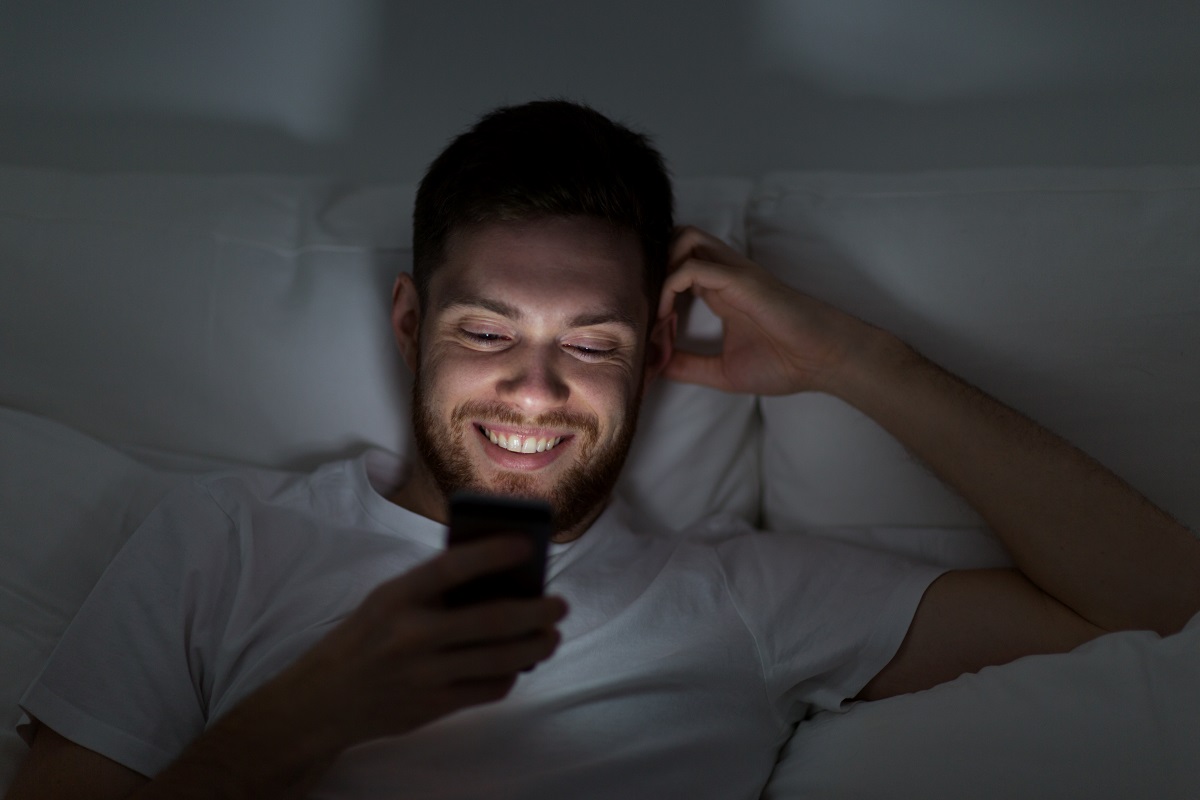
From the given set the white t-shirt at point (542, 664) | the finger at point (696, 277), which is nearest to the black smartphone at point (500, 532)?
the white t-shirt at point (542, 664)

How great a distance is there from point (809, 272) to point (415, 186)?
75 centimetres

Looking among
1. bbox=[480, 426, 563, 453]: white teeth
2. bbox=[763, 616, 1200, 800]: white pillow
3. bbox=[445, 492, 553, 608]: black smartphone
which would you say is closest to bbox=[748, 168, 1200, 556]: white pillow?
bbox=[763, 616, 1200, 800]: white pillow

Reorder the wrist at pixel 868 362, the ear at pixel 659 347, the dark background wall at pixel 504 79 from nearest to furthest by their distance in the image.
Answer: the wrist at pixel 868 362
the ear at pixel 659 347
the dark background wall at pixel 504 79

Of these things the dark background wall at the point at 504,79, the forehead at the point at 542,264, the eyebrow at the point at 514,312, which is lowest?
the eyebrow at the point at 514,312

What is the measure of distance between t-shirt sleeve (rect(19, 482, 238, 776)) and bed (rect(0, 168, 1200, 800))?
0.62 feet

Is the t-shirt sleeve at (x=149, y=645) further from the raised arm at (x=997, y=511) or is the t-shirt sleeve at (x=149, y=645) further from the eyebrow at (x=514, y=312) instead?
the raised arm at (x=997, y=511)

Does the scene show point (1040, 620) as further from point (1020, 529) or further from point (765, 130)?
point (765, 130)

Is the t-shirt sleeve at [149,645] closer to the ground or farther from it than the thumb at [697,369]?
closer to the ground

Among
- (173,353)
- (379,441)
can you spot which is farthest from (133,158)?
(379,441)

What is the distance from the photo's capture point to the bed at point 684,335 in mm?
1422

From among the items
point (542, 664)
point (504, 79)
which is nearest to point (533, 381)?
point (542, 664)

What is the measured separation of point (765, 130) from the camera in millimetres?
1889

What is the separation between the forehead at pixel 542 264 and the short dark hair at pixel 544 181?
0.02 meters

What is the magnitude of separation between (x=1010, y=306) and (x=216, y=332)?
1.31 meters
